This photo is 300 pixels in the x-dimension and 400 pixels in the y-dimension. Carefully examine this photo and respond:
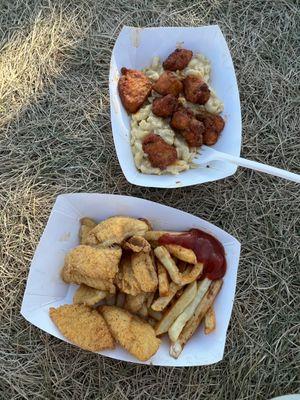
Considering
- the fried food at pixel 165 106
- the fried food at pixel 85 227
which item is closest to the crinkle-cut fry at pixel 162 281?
the fried food at pixel 85 227

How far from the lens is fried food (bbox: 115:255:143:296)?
172 centimetres

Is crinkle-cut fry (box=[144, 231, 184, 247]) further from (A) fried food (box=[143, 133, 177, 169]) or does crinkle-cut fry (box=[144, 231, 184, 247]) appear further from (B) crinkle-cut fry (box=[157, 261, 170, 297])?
(A) fried food (box=[143, 133, 177, 169])

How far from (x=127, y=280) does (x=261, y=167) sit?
2.08 feet

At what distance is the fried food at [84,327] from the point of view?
172cm

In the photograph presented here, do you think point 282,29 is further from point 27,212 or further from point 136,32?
point 27,212

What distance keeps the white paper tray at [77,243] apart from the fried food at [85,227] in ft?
0.06

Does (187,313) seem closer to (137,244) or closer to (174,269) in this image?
(174,269)

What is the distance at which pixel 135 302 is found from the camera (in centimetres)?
176

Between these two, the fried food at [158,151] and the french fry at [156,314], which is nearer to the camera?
the french fry at [156,314]

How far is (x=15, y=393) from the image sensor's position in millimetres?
1904

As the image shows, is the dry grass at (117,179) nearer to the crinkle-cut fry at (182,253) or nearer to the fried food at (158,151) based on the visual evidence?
the fried food at (158,151)

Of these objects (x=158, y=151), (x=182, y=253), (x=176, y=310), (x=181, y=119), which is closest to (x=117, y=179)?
(x=158, y=151)

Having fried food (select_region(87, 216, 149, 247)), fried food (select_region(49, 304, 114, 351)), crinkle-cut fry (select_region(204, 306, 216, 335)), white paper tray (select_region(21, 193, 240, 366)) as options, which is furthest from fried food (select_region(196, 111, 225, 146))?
fried food (select_region(49, 304, 114, 351))

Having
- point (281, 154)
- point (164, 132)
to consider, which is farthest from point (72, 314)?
point (281, 154)
